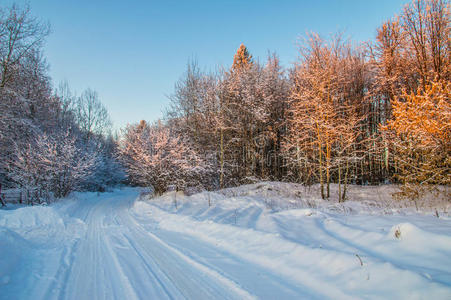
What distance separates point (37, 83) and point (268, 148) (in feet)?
68.1

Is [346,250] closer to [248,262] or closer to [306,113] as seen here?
[248,262]

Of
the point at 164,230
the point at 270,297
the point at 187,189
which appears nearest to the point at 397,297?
the point at 270,297

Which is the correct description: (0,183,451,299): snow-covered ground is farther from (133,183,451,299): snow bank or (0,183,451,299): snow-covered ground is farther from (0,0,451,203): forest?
(0,0,451,203): forest

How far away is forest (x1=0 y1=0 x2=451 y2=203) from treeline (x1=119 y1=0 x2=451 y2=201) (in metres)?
0.08

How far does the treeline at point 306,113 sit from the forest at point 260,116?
0.08 meters

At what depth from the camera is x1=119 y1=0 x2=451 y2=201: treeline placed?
11031 mm

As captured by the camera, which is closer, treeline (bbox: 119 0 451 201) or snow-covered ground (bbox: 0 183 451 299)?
snow-covered ground (bbox: 0 183 451 299)

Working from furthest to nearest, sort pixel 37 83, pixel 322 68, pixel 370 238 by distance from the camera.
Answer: pixel 37 83, pixel 322 68, pixel 370 238

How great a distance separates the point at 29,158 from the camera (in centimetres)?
1339

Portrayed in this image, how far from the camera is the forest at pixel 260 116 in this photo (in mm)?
11062

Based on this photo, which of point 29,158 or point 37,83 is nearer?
point 29,158

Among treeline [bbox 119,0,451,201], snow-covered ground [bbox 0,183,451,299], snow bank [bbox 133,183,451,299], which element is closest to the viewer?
snow bank [bbox 133,183,451,299]

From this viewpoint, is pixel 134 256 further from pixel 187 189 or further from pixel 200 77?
pixel 200 77

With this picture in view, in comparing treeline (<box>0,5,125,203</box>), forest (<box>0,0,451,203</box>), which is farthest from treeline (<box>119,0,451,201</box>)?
treeline (<box>0,5,125,203</box>)
